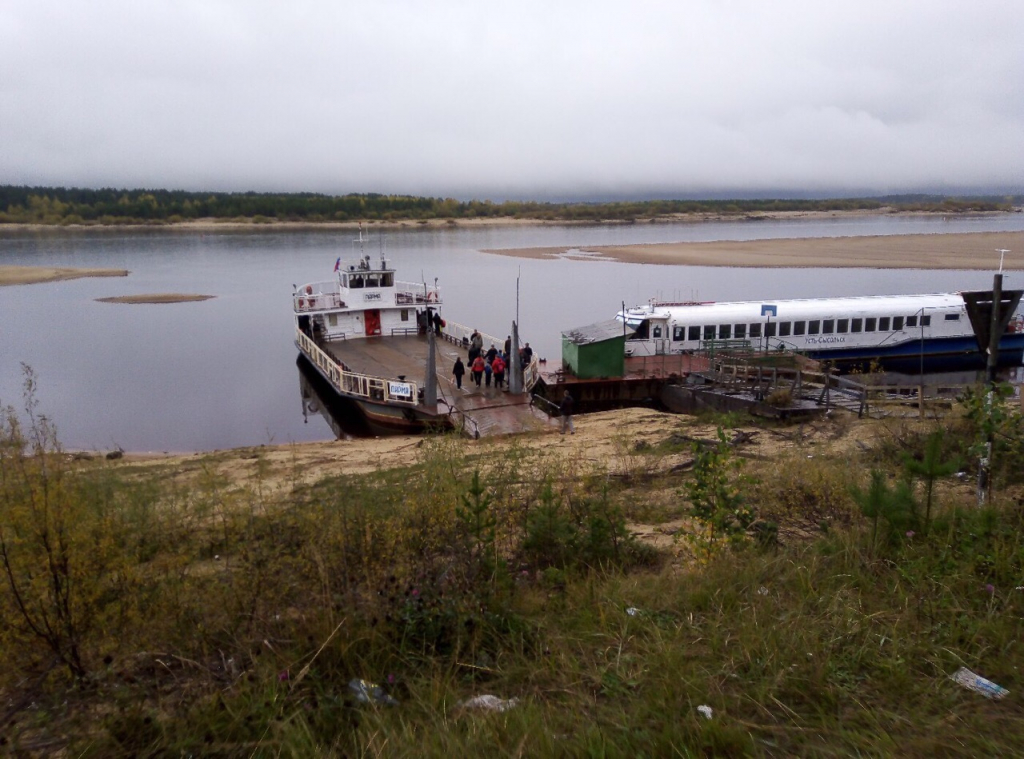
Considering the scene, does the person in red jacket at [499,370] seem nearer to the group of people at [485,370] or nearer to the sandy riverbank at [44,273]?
the group of people at [485,370]

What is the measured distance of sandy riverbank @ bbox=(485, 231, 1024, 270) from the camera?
72281 mm

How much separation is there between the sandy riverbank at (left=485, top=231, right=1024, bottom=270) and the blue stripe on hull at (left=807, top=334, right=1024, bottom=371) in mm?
45273

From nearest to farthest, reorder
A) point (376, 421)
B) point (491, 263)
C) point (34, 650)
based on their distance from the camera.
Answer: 1. point (34, 650)
2. point (376, 421)
3. point (491, 263)

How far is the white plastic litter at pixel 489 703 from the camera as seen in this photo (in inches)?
137

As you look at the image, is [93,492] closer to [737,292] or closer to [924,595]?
[924,595]

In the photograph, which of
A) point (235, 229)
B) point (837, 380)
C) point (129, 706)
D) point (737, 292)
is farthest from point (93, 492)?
point (235, 229)

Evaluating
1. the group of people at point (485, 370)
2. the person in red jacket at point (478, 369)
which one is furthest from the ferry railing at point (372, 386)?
the person in red jacket at point (478, 369)

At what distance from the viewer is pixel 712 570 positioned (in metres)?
4.97

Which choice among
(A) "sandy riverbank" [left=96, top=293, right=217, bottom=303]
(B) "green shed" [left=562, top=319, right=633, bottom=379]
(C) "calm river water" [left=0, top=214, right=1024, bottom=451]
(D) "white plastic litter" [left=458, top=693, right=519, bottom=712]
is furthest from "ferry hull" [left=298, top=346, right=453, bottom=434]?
(A) "sandy riverbank" [left=96, top=293, right=217, bottom=303]

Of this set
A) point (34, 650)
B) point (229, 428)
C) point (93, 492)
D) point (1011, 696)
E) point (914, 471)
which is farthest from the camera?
point (229, 428)

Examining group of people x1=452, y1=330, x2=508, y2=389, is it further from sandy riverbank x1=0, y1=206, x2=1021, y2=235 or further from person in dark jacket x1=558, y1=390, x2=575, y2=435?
sandy riverbank x1=0, y1=206, x2=1021, y2=235

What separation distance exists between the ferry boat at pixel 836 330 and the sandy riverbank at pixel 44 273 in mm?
58433

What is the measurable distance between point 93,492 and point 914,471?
25.6ft

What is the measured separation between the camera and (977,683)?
347 cm
